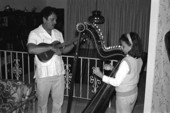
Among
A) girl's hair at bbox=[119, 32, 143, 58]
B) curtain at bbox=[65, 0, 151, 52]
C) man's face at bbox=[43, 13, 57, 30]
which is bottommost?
girl's hair at bbox=[119, 32, 143, 58]

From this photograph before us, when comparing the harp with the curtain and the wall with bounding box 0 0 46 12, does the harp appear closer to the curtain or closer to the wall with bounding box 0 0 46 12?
the wall with bounding box 0 0 46 12

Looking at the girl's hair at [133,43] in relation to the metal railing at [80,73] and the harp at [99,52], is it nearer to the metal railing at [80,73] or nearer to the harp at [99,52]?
the harp at [99,52]

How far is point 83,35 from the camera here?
211 cm

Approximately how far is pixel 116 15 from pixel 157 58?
638 cm

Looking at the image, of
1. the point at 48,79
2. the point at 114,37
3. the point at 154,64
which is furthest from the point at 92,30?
the point at 114,37

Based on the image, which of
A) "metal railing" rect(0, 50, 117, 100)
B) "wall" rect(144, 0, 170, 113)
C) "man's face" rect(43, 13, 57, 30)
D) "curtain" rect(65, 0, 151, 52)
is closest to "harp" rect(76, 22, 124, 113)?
"wall" rect(144, 0, 170, 113)

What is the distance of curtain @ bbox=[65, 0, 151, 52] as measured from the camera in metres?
7.80

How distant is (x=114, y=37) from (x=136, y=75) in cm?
630

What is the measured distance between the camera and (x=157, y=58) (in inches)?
76.1

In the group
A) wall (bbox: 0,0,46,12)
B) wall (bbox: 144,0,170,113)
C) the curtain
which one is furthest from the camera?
the curtain

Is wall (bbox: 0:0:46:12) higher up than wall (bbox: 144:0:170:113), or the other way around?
wall (bbox: 0:0:46:12)

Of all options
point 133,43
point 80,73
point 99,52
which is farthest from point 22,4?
point 133,43

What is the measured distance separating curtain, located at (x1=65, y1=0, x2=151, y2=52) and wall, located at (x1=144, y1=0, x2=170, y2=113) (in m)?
5.84

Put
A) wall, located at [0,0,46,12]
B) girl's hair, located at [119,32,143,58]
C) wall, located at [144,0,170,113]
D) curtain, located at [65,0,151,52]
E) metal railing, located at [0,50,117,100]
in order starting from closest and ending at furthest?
wall, located at [144,0,170,113] → girl's hair, located at [119,32,143,58] → metal railing, located at [0,50,117,100] → wall, located at [0,0,46,12] → curtain, located at [65,0,151,52]
